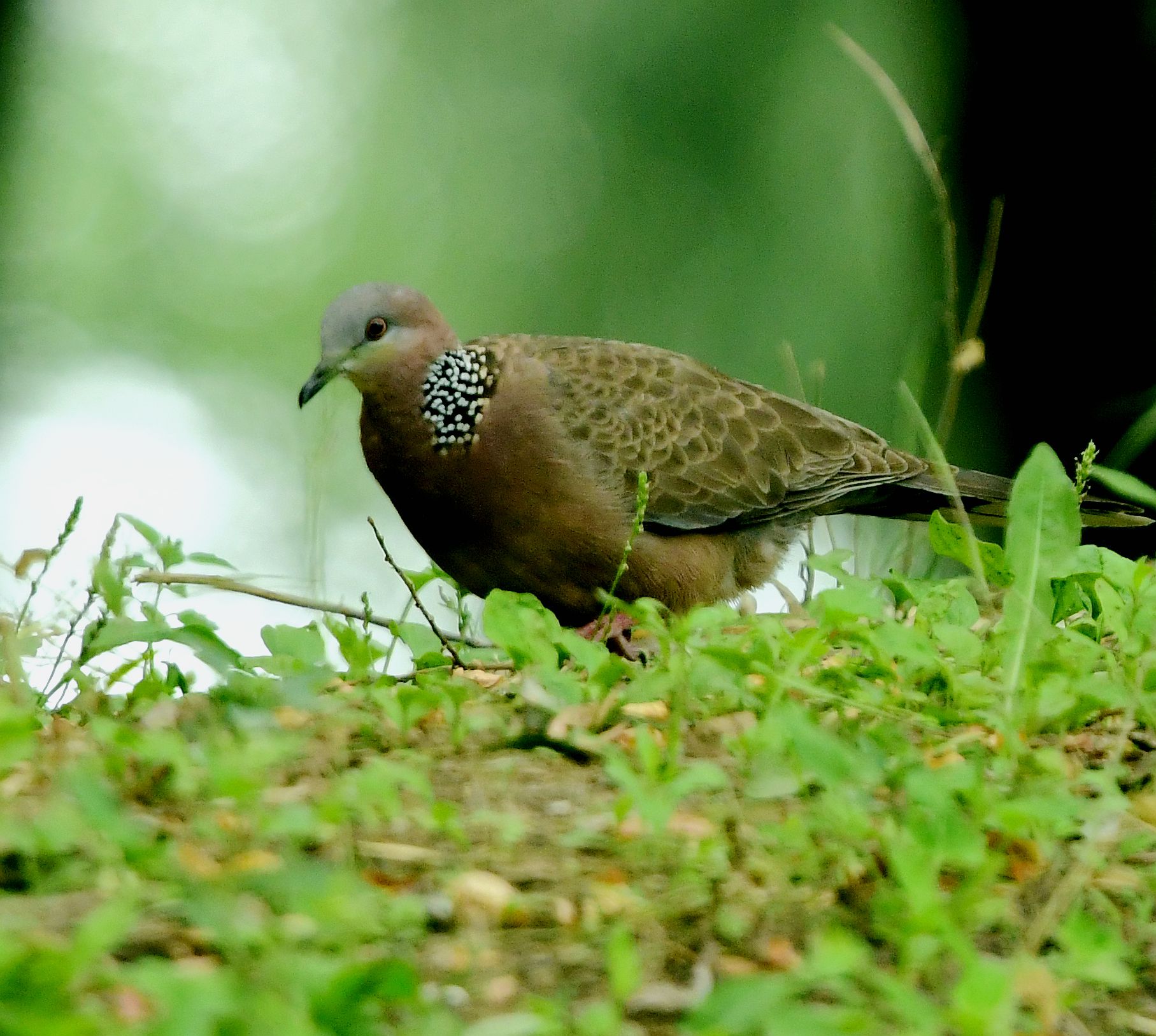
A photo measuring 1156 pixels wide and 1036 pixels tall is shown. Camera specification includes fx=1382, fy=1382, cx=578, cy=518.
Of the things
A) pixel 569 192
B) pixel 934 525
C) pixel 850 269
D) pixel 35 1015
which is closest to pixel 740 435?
pixel 934 525

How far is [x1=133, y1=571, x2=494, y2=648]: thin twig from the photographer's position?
124 inches

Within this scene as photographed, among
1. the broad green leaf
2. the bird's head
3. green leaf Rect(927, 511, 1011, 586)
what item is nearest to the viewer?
the broad green leaf

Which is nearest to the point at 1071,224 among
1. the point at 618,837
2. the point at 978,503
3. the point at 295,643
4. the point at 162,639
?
the point at 978,503

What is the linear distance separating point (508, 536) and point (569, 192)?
5.34 meters

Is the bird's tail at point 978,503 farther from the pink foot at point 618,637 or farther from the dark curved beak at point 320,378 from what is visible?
the dark curved beak at point 320,378

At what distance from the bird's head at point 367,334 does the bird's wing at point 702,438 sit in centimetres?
25

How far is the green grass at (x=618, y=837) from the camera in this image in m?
1.50

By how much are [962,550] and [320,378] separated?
7.50 feet

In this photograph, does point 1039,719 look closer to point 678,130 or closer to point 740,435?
point 740,435

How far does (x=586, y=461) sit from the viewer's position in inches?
174

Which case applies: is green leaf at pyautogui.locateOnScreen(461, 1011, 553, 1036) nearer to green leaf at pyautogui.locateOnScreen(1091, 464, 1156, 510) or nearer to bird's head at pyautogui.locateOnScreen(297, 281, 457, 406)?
green leaf at pyautogui.locateOnScreen(1091, 464, 1156, 510)

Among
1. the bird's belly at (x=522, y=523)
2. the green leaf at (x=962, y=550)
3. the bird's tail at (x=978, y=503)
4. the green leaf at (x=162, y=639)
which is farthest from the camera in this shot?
the bird's tail at (x=978, y=503)

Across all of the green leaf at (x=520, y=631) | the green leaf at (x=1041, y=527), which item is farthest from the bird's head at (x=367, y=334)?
the green leaf at (x=1041, y=527)

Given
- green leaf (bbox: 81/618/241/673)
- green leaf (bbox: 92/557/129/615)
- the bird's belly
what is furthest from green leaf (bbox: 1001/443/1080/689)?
green leaf (bbox: 92/557/129/615)
